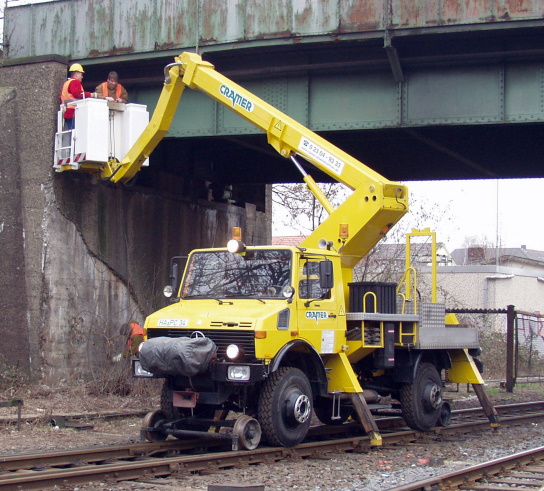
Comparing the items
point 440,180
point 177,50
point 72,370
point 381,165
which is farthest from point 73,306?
point 440,180

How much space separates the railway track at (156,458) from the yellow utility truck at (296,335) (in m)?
0.23

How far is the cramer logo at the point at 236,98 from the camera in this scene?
14.1m

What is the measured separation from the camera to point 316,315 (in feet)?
37.1

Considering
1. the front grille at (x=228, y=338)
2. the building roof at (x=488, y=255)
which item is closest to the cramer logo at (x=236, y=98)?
the front grille at (x=228, y=338)

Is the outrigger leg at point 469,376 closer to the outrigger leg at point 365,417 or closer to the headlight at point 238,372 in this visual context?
the outrigger leg at point 365,417

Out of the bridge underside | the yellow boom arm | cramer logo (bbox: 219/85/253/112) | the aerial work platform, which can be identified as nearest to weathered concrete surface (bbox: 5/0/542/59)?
the bridge underside

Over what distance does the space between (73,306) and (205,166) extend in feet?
21.8

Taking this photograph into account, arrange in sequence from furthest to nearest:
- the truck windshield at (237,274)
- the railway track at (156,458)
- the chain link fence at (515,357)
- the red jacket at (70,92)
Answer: the chain link fence at (515,357) < the red jacket at (70,92) < the truck windshield at (237,274) < the railway track at (156,458)

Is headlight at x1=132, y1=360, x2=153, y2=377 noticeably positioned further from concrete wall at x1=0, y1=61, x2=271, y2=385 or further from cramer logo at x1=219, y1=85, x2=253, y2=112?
concrete wall at x1=0, y1=61, x2=271, y2=385

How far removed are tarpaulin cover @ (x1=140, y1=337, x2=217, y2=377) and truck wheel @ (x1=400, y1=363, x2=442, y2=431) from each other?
4.29m

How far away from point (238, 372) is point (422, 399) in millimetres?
4461

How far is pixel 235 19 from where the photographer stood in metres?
16.5

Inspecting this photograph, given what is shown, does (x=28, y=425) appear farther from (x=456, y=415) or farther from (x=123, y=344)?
(x=456, y=415)

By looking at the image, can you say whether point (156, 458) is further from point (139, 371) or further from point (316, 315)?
point (316, 315)
